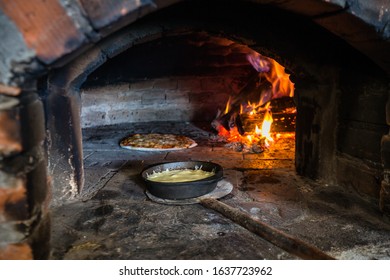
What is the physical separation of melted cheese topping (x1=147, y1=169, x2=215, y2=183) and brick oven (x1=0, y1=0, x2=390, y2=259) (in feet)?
0.67

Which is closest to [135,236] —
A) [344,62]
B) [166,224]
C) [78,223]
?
[166,224]

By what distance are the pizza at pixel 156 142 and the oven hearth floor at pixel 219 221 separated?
771 millimetres

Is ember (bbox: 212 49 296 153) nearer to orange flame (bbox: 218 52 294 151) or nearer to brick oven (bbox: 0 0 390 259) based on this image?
orange flame (bbox: 218 52 294 151)

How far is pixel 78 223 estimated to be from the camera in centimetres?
230

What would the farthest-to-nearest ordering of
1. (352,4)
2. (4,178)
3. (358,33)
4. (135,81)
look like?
(135,81) < (358,33) < (352,4) < (4,178)

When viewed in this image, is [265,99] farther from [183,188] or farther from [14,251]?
[14,251]

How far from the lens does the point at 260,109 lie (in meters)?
4.74

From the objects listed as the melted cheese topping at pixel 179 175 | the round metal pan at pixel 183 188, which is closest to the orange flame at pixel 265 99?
the melted cheese topping at pixel 179 175

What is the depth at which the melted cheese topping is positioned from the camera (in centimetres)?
268

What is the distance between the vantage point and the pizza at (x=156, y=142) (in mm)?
4152

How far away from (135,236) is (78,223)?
440mm

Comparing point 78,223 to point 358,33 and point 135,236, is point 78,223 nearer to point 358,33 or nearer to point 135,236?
point 135,236

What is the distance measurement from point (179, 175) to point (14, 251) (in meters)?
1.37

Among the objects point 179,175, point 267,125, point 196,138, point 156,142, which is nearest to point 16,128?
point 179,175
